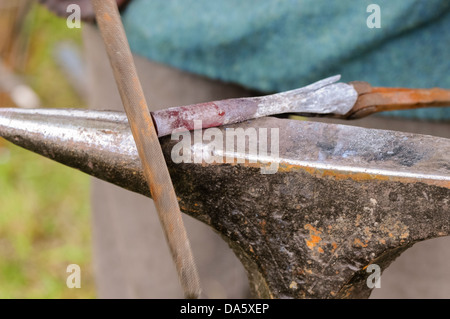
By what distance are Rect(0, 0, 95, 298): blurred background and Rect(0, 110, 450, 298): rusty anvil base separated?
1445 mm

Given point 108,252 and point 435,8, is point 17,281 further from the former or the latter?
point 435,8

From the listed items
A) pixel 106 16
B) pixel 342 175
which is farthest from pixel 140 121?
pixel 342 175

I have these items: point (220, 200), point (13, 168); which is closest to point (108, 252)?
point (220, 200)

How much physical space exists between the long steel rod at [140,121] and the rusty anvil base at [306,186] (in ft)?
0.15

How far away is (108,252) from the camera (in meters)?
1.41

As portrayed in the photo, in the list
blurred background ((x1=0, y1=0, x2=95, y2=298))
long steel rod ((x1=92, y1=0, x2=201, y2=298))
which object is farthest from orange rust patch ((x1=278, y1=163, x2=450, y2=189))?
blurred background ((x1=0, y1=0, x2=95, y2=298))

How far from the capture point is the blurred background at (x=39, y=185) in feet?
6.48

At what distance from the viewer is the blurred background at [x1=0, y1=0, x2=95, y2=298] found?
1974mm

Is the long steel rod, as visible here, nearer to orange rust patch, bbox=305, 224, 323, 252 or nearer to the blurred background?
orange rust patch, bbox=305, 224, 323, 252

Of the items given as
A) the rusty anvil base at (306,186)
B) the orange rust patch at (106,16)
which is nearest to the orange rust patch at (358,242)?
the rusty anvil base at (306,186)

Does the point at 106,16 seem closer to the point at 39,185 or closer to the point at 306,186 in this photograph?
the point at 306,186

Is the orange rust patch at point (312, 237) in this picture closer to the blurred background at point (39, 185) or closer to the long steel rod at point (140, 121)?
the long steel rod at point (140, 121)
